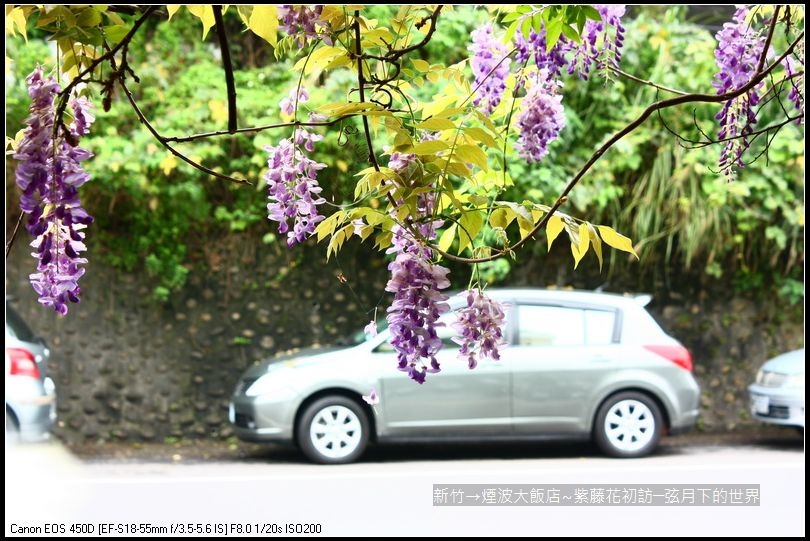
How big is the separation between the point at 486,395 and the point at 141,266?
2374mm

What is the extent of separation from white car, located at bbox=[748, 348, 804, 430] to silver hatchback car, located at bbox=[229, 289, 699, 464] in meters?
0.52

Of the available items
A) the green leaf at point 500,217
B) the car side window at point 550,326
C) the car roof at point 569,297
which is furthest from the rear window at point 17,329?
the green leaf at point 500,217

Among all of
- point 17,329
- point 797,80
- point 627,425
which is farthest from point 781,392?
point 17,329

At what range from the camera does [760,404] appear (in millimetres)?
5461

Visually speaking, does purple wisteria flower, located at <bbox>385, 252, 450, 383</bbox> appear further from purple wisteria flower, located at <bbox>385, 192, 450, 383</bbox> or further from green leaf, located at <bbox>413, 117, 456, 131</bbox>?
green leaf, located at <bbox>413, 117, 456, 131</bbox>

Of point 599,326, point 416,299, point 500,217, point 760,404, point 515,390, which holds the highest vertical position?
point 500,217

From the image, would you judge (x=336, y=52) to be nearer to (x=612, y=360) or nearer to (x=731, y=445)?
(x=612, y=360)

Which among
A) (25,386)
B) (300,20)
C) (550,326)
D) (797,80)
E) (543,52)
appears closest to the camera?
(300,20)

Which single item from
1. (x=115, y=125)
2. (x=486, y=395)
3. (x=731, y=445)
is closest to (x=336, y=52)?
(x=486, y=395)

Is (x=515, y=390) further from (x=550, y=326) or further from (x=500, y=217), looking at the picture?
(x=500, y=217)

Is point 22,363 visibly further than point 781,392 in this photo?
No

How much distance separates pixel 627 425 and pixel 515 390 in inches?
28.5

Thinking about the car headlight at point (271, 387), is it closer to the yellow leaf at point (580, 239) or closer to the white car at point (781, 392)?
the white car at point (781, 392)

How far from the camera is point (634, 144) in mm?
5547
